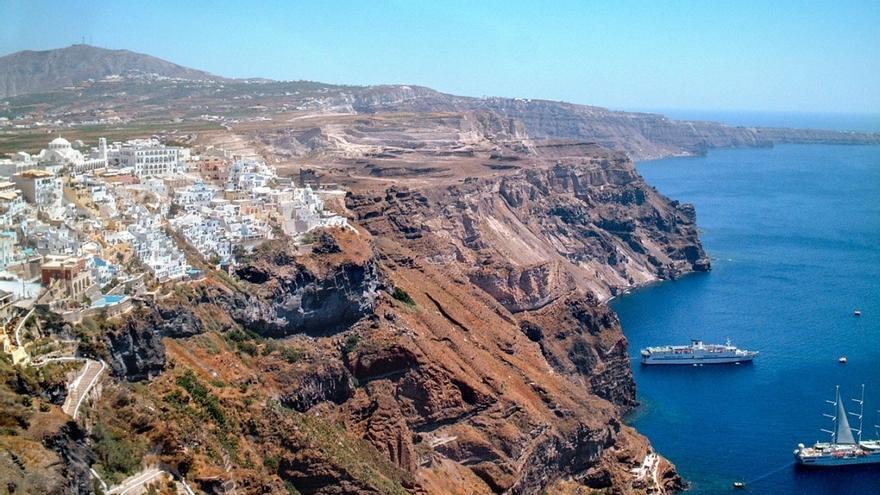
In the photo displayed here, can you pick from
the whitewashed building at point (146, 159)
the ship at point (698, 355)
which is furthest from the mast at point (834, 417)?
the whitewashed building at point (146, 159)

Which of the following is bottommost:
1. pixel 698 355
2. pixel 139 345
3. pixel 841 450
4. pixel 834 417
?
pixel 698 355

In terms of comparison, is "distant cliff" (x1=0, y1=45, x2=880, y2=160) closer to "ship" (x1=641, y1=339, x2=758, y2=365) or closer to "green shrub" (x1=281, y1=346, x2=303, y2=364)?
"ship" (x1=641, y1=339, x2=758, y2=365)

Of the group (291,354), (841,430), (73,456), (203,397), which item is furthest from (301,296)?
(841,430)

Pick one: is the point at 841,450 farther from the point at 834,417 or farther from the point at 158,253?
the point at 158,253

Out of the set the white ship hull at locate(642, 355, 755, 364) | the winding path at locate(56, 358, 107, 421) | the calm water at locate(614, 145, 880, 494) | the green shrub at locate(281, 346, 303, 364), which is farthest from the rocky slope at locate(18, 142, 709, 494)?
the white ship hull at locate(642, 355, 755, 364)

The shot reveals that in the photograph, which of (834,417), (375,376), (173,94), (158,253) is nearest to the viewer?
(158,253)

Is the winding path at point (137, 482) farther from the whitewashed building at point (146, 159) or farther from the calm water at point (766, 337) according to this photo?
the calm water at point (766, 337)
